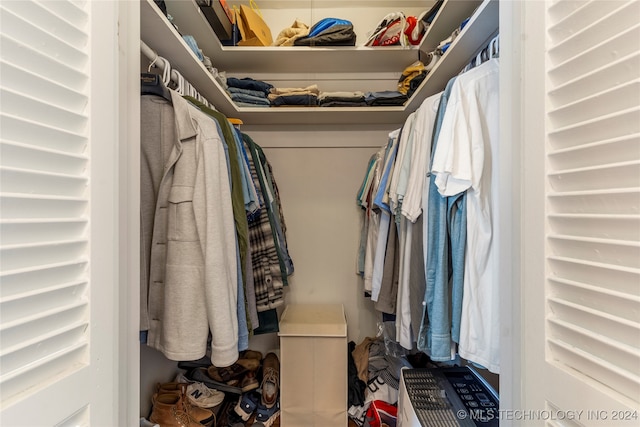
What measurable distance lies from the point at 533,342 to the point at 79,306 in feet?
→ 2.41

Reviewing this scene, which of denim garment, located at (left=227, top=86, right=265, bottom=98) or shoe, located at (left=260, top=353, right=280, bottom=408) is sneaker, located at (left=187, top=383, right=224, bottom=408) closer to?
shoe, located at (left=260, top=353, right=280, bottom=408)

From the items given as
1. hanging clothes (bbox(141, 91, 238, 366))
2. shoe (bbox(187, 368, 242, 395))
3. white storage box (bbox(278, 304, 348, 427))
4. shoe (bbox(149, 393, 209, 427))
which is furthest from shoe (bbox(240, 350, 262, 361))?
hanging clothes (bbox(141, 91, 238, 366))

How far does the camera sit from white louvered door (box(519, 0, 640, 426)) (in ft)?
1.10

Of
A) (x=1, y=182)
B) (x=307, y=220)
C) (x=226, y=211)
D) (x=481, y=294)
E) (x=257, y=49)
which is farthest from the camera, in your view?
(x=307, y=220)

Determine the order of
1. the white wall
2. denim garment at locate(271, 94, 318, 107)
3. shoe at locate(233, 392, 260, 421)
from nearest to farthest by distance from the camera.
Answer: shoe at locate(233, 392, 260, 421) → denim garment at locate(271, 94, 318, 107) → the white wall

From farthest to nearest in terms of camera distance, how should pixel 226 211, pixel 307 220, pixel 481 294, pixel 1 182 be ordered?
pixel 307 220 < pixel 226 211 < pixel 481 294 < pixel 1 182

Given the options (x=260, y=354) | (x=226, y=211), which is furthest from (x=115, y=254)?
(x=260, y=354)

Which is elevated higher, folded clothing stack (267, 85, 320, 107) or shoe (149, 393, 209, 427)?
folded clothing stack (267, 85, 320, 107)

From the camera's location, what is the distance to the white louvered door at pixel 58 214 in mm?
321

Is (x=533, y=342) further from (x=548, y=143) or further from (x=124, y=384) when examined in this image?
(x=124, y=384)

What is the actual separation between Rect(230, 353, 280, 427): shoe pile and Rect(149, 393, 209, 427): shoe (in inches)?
9.6

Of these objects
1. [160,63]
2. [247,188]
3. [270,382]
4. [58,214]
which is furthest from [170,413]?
[160,63]

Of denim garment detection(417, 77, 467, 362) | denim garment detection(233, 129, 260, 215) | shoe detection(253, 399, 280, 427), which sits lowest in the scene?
shoe detection(253, 399, 280, 427)

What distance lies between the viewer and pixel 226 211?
777 millimetres
